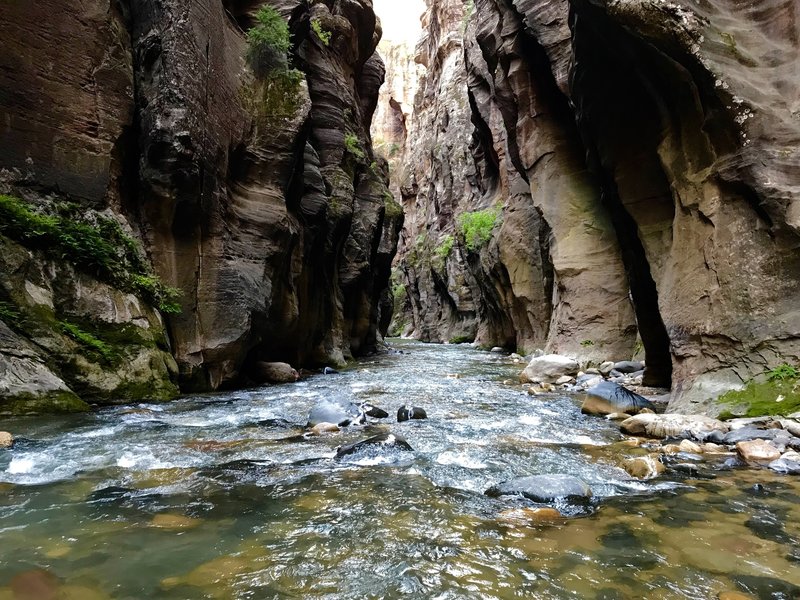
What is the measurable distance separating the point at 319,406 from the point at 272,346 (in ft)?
25.6

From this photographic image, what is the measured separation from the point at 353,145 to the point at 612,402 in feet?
54.6

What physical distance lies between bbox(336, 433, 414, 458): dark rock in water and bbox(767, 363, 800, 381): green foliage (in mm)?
4630

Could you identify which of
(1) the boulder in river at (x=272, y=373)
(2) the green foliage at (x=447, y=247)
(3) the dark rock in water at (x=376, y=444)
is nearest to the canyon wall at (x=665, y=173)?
(3) the dark rock in water at (x=376, y=444)

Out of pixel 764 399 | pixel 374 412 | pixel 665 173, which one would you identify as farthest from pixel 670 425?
pixel 665 173

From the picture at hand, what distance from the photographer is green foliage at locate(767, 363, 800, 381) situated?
6.14m

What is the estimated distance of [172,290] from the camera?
9758 mm

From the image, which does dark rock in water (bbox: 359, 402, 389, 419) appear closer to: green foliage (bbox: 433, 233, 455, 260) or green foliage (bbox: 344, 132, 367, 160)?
green foliage (bbox: 344, 132, 367, 160)

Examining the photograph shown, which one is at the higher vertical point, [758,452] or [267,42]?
[267,42]

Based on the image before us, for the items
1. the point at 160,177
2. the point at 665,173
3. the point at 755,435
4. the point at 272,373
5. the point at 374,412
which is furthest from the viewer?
the point at 272,373

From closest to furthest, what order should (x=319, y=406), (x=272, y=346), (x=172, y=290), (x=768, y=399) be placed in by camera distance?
1. (x=768, y=399)
2. (x=319, y=406)
3. (x=172, y=290)
4. (x=272, y=346)

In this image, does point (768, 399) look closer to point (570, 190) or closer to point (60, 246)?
point (60, 246)

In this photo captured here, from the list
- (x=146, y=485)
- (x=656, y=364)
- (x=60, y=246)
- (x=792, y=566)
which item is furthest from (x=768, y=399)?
(x=60, y=246)

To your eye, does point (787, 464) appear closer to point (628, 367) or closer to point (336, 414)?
point (336, 414)

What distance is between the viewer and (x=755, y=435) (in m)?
5.49
